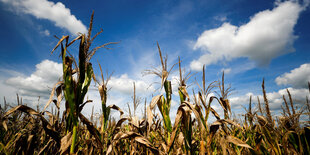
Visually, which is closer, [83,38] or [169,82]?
[83,38]

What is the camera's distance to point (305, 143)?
2229 mm

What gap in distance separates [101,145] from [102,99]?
2.64 ft

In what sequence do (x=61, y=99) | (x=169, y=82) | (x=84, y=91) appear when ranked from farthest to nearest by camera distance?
1. (x=169, y=82)
2. (x=61, y=99)
3. (x=84, y=91)

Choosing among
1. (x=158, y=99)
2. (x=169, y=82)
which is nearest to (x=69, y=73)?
(x=158, y=99)

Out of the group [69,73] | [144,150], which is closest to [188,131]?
[144,150]

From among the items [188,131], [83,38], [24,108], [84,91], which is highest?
[83,38]

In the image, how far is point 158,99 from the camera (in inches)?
107

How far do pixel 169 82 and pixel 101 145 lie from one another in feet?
5.64

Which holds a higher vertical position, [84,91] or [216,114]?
[84,91]

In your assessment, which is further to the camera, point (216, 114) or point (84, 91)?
point (216, 114)

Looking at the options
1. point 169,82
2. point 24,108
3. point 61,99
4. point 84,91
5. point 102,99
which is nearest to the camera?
point 24,108

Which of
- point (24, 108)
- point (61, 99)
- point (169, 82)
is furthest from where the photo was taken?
point (169, 82)

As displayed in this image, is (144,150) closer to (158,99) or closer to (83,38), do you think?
(158,99)

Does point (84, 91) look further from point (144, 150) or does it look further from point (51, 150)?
point (144, 150)
